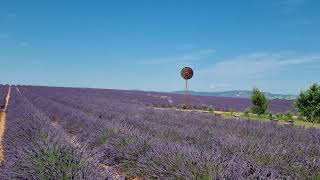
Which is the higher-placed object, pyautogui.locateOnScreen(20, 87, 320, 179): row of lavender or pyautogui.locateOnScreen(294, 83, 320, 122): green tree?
pyautogui.locateOnScreen(294, 83, 320, 122): green tree

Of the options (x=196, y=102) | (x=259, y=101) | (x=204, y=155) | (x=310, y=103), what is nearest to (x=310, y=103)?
(x=310, y=103)

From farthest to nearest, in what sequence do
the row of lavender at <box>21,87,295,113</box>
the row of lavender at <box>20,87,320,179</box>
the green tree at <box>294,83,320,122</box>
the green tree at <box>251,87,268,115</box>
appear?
the row of lavender at <box>21,87,295,113</box>, the green tree at <box>251,87,268,115</box>, the green tree at <box>294,83,320,122</box>, the row of lavender at <box>20,87,320,179</box>

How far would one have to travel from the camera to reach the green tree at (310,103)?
60.5ft

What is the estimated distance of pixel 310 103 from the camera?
18734mm

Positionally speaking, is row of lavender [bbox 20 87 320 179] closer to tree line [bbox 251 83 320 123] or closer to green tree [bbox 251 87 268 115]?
tree line [bbox 251 83 320 123]

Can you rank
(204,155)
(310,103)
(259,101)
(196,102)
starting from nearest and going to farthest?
(204,155) < (310,103) < (259,101) < (196,102)

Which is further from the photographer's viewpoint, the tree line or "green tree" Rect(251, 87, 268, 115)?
"green tree" Rect(251, 87, 268, 115)

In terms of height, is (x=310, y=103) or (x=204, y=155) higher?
(x=310, y=103)

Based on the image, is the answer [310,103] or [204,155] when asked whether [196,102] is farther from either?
[204,155]

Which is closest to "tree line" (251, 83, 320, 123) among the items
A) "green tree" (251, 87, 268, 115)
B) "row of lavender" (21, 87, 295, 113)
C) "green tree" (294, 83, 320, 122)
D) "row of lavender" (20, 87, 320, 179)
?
"green tree" (294, 83, 320, 122)

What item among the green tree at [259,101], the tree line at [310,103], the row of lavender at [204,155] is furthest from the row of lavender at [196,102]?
the row of lavender at [204,155]

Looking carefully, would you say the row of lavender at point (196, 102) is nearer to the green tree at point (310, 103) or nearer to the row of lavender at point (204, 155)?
the green tree at point (310, 103)

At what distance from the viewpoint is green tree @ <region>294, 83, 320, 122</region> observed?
727 inches

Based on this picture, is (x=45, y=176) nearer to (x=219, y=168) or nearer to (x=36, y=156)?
(x=36, y=156)
